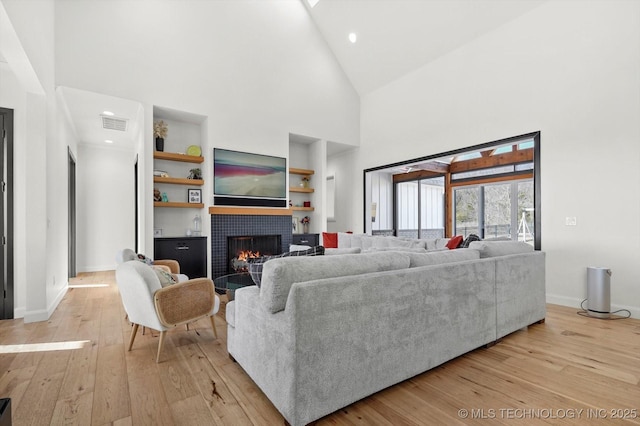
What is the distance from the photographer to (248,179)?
5.47 metres

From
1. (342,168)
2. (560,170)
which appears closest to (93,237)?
(342,168)

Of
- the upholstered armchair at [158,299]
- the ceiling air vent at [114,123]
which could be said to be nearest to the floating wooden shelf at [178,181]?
the ceiling air vent at [114,123]

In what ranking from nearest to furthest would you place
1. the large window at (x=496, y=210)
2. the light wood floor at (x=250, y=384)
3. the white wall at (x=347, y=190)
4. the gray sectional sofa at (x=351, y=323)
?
the gray sectional sofa at (x=351, y=323) < the light wood floor at (x=250, y=384) < the large window at (x=496, y=210) < the white wall at (x=347, y=190)

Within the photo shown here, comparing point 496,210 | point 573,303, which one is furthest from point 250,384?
point 496,210

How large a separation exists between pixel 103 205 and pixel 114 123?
2.25 m

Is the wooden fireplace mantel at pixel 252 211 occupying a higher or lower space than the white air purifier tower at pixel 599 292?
higher

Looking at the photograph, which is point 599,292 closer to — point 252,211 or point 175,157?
point 252,211

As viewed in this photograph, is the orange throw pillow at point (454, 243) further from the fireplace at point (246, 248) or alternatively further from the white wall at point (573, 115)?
the fireplace at point (246, 248)

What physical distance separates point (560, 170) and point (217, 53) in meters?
5.31

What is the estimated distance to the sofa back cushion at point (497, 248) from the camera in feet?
9.16

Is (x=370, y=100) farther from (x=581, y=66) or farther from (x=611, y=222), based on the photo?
(x=611, y=222)

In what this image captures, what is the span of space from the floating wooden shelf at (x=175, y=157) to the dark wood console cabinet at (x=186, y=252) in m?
1.26

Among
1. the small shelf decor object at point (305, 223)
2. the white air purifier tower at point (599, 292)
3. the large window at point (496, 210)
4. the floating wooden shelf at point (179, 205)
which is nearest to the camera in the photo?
the white air purifier tower at point (599, 292)

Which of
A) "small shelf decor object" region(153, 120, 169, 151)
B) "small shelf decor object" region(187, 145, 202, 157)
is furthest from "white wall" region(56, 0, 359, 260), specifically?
"small shelf decor object" region(153, 120, 169, 151)
